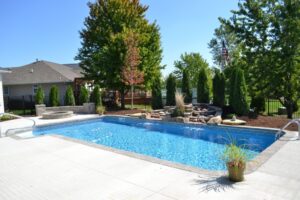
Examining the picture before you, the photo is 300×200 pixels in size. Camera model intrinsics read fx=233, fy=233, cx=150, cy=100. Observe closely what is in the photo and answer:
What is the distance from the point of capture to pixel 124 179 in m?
4.80

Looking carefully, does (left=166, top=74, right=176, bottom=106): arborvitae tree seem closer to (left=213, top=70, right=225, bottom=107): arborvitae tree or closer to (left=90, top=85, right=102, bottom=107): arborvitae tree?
(left=213, top=70, right=225, bottom=107): arborvitae tree

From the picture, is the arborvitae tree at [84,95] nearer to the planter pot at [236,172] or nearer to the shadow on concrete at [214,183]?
the shadow on concrete at [214,183]

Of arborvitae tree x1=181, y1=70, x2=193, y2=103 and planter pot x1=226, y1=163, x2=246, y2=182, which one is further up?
arborvitae tree x1=181, y1=70, x2=193, y2=103

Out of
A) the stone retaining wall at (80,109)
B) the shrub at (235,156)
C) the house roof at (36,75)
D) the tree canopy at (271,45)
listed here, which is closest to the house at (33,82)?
the house roof at (36,75)

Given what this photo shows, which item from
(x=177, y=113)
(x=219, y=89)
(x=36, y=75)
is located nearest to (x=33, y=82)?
(x=36, y=75)

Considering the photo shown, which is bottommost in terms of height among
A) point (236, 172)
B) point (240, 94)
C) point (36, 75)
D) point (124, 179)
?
point (124, 179)

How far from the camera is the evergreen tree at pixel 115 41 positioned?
18.0 meters

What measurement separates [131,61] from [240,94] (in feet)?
27.0

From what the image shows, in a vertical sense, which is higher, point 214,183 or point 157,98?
point 157,98

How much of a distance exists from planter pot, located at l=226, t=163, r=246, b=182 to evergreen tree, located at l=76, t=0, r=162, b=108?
14.2m

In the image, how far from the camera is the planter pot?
4.42 m

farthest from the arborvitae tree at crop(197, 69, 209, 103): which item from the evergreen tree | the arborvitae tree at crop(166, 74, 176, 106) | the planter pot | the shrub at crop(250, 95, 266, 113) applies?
the planter pot

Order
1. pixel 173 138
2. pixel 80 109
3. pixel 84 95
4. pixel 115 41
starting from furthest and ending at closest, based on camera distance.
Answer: pixel 84 95 → pixel 80 109 → pixel 115 41 → pixel 173 138

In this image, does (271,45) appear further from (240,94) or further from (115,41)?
(115,41)
